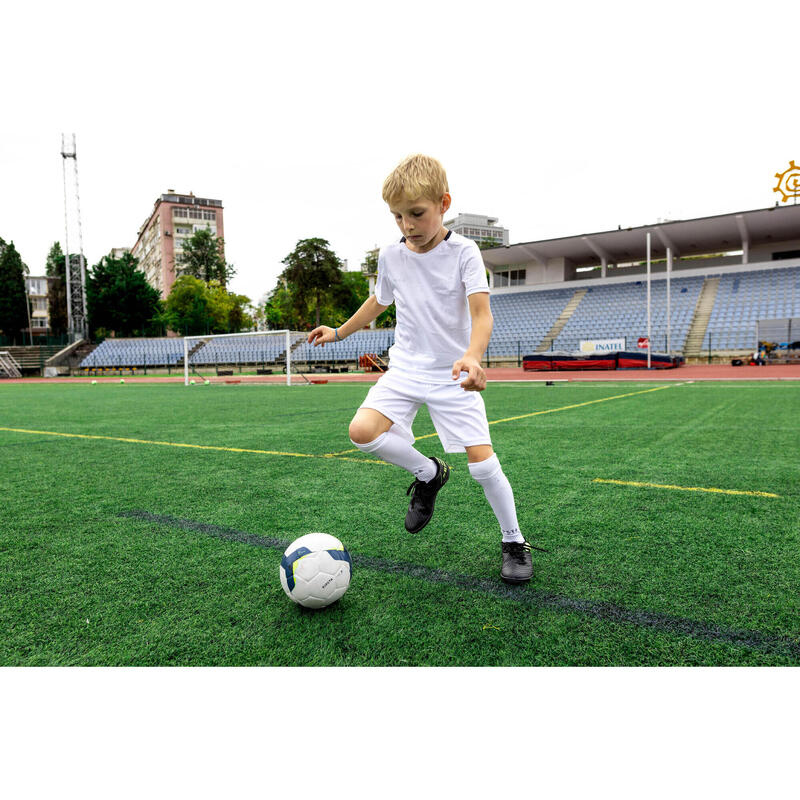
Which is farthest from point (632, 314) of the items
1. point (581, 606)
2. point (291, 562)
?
point (291, 562)

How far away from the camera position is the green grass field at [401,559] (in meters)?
1.93

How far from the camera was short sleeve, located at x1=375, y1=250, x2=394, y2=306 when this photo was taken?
9.41ft

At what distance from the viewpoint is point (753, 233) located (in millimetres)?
35656

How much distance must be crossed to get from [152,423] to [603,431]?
255 inches

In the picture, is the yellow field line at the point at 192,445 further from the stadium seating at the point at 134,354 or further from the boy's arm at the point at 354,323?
the stadium seating at the point at 134,354

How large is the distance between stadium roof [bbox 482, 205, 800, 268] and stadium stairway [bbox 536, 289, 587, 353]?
10.7ft

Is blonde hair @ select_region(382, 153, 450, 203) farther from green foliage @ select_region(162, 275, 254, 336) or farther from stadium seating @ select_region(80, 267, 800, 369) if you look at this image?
green foliage @ select_region(162, 275, 254, 336)

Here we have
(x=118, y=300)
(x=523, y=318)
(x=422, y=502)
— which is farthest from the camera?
(x=118, y=300)

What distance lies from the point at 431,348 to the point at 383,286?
0.42 metres

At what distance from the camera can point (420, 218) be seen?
7.99ft

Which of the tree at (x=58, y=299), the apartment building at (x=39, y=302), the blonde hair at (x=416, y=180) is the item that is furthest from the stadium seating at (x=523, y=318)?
the apartment building at (x=39, y=302)

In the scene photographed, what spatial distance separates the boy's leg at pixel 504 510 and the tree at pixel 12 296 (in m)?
64.5

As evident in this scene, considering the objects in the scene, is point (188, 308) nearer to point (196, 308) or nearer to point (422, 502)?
point (196, 308)
